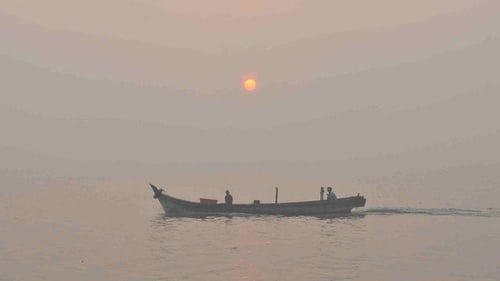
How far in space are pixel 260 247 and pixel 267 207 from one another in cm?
1485

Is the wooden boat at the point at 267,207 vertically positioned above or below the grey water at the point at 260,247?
above

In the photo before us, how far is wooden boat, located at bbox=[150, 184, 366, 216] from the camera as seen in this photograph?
57219mm

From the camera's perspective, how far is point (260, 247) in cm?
4325

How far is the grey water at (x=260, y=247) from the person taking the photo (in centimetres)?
3416

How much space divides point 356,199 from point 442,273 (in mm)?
24679

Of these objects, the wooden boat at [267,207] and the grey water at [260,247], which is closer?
the grey water at [260,247]

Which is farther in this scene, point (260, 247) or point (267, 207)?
point (267, 207)

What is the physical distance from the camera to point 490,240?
47031 mm

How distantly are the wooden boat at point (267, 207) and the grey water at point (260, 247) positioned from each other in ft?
2.46

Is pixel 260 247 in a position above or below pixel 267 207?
below

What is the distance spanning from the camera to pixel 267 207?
190ft

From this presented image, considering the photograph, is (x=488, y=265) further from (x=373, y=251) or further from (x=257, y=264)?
(x=257, y=264)

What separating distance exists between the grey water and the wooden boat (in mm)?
751

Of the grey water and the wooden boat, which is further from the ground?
the wooden boat
